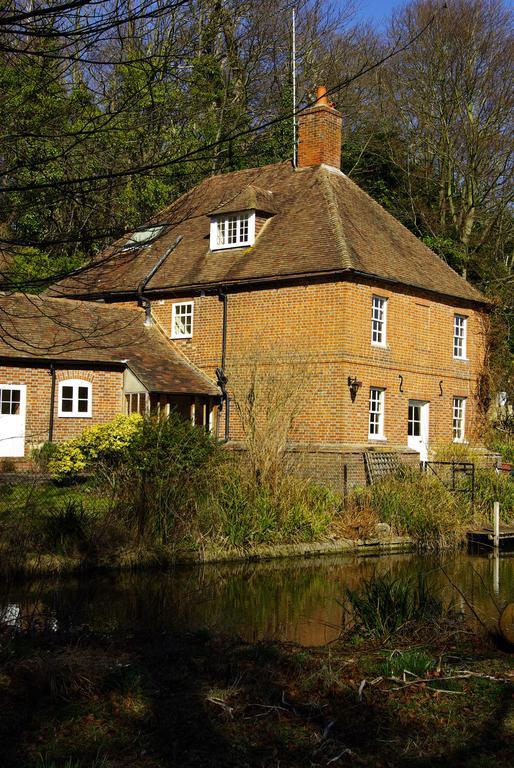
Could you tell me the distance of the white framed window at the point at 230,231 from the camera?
1118 inches

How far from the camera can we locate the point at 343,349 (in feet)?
81.3

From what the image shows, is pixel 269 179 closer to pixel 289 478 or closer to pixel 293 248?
pixel 293 248

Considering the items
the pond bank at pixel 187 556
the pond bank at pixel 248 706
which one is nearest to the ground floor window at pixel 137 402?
the pond bank at pixel 187 556

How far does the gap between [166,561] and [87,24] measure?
11.8m

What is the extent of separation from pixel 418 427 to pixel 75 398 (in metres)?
10.0

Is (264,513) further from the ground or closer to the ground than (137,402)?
closer to the ground

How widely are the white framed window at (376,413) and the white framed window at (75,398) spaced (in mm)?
7712

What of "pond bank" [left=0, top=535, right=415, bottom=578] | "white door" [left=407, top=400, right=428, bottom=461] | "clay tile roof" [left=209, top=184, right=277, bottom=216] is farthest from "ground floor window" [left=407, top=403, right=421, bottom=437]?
"pond bank" [left=0, top=535, right=415, bottom=578]

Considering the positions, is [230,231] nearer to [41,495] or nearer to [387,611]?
[41,495]

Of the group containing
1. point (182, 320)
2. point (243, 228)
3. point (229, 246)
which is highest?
point (243, 228)

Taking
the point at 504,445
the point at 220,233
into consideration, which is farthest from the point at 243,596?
the point at 504,445

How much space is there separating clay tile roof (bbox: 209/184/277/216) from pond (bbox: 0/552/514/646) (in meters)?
12.8

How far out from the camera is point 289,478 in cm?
1847

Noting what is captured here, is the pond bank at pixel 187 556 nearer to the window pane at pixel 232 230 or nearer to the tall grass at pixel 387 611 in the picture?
the tall grass at pixel 387 611
